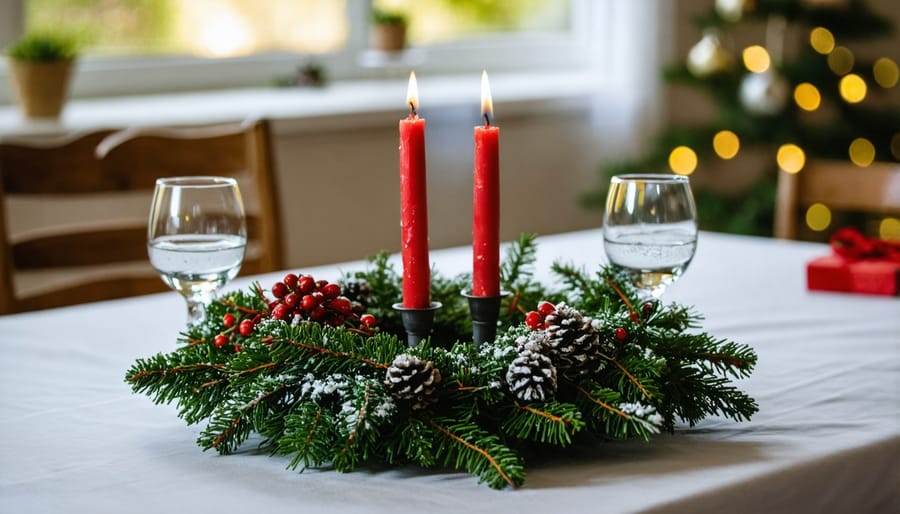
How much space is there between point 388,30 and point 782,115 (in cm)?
118

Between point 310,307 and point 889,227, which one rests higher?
point 310,307

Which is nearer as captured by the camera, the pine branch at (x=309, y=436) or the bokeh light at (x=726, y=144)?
the pine branch at (x=309, y=436)

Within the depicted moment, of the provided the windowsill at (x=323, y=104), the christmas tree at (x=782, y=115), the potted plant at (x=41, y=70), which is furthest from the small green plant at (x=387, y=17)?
the potted plant at (x=41, y=70)

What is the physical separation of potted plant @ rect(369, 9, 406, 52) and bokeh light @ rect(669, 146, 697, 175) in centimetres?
87

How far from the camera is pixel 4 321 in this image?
116 cm

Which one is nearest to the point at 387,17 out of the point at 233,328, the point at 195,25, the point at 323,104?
the point at 323,104

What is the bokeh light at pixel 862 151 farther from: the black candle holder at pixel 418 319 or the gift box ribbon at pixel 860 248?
the black candle holder at pixel 418 319

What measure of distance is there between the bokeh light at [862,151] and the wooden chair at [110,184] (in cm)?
227

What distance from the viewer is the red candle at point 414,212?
733mm

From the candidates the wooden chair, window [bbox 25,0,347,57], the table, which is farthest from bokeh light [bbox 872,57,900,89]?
the table

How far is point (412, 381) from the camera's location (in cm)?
69

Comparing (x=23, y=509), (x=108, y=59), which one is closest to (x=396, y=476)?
(x=23, y=509)

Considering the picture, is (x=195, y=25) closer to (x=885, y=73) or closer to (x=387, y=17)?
(x=387, y=17)

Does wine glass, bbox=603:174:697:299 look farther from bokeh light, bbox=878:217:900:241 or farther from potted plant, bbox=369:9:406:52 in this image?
bokeh light, bbox=878:217:900:241
